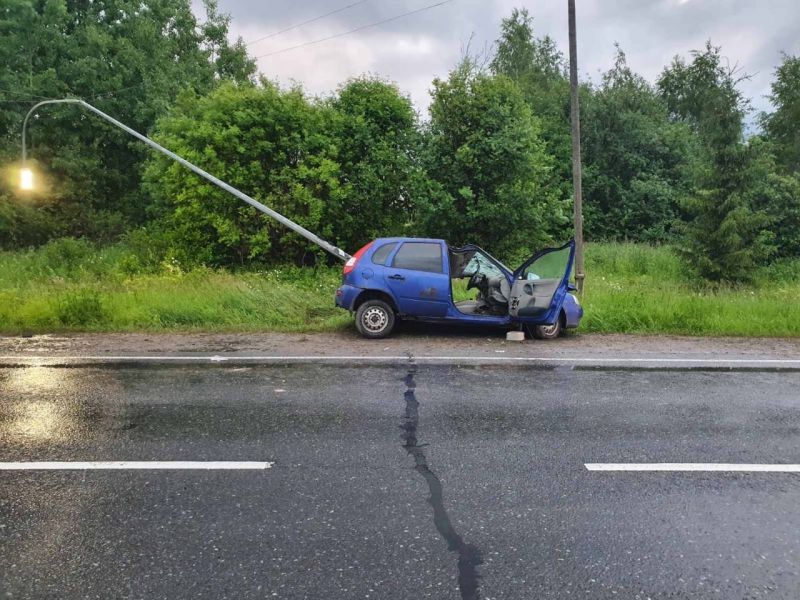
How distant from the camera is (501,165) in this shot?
66.6 ft

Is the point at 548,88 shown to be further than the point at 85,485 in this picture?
Yes

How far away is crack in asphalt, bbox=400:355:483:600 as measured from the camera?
328cm

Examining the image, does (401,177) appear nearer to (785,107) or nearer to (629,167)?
(629,167)

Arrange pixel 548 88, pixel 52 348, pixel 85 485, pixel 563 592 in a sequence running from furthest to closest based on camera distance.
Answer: pixel 548 88, pixel 52 348, pixel 85 485, pixel 563 592

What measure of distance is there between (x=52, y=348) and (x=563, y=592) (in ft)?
30.1

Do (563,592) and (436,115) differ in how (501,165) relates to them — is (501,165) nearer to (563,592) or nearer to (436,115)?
(436,115)

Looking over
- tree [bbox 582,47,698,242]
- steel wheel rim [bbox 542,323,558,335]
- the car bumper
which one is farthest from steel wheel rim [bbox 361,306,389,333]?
tree [bbox 582,47,698,242]

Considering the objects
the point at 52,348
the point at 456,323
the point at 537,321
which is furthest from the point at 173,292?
the point at 537,321

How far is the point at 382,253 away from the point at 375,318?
3.59 feet

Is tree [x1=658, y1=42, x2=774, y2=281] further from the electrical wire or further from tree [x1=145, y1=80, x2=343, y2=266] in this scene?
the electrical wire

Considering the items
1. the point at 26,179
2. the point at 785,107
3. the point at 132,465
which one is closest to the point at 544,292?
the point at 132,465

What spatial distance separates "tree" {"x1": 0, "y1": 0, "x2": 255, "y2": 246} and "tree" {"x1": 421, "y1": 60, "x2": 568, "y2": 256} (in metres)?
17.3

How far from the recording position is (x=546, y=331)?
10.9 metres


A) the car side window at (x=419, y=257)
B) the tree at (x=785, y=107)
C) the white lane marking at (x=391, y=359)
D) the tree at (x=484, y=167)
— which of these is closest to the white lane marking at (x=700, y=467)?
the white lane marking at (x=391, y=359)
